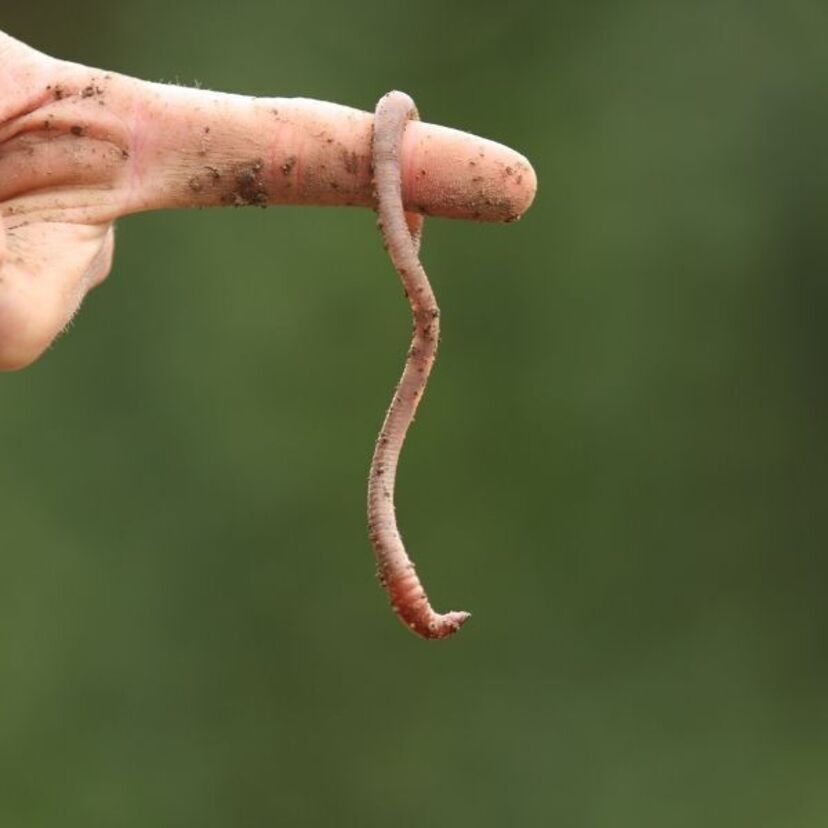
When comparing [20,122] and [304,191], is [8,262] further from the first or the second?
[304,191]

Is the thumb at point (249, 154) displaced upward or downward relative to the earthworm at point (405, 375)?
upward

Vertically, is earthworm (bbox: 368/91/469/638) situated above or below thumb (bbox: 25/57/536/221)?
below

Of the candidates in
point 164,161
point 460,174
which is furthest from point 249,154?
point 460,174

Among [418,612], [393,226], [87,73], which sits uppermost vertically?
[87,73]

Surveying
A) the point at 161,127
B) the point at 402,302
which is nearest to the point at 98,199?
the point at 161,127
